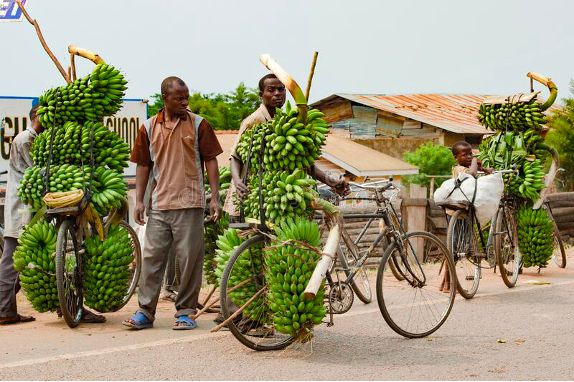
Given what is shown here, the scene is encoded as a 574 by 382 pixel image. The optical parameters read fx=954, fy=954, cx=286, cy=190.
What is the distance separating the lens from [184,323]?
779 cm

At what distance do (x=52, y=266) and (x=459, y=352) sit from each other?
3361 mm

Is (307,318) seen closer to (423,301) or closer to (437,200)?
(423,301)

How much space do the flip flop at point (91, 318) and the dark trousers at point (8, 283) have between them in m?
0.63

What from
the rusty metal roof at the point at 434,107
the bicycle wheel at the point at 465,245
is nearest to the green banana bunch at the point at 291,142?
the bicycle wheel at the point at 465,245

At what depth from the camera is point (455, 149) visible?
10.4 m

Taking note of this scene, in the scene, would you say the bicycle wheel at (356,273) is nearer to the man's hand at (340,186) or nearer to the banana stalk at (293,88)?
the man's hand at (340,186)

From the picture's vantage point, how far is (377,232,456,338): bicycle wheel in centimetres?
749

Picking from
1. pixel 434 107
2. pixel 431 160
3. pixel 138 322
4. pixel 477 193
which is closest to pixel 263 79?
pixel 138 322

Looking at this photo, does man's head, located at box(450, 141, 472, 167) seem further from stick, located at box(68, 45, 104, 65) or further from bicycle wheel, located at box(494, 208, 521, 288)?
stick, located at box(68, 45, 104, 65)

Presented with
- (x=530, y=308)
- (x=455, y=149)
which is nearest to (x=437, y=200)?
(x=455, y=149)

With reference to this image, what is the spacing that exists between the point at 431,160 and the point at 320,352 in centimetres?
2462

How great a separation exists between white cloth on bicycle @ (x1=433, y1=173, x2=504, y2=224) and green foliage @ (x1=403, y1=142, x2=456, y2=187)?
21.0 meters

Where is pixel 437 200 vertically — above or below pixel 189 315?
above

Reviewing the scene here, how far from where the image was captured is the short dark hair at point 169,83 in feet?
24.7
